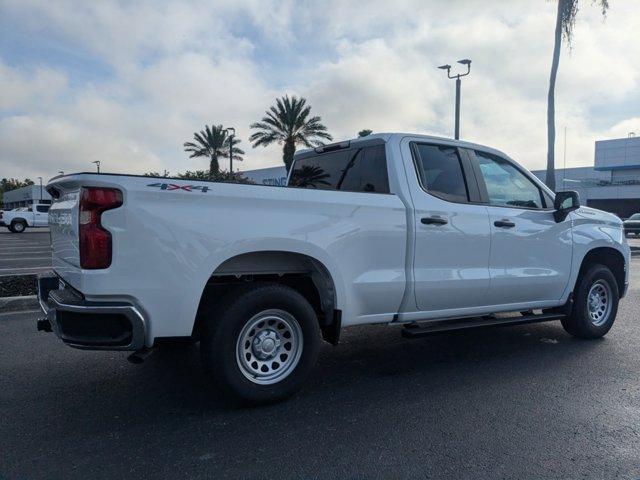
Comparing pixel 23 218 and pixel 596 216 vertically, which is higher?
pixel 596 216

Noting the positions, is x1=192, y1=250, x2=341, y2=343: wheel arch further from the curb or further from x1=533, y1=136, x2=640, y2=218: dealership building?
x1=533, y1=136, x2=640, y2=218: dealership building

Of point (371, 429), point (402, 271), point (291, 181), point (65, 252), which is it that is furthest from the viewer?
point (291, 181)

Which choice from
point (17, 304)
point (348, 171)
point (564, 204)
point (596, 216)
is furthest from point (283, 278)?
point (17, 304)

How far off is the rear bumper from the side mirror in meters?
4.20

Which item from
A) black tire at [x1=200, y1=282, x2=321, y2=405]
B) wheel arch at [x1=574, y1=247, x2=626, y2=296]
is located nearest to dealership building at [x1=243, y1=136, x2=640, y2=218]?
wheel arch at [x1=574, y1=247, x2=626, y2=296]

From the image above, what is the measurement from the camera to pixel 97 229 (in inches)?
131

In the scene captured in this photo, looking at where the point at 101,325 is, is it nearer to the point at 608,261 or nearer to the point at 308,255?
the point at 308,255

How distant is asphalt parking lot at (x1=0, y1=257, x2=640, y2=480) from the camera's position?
120 inches

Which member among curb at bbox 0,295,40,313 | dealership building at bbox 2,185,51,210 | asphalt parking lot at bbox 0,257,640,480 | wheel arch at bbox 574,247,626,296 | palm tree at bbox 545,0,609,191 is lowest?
asphalt parking lot at bbox 0,257,640,480

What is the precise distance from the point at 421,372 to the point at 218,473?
2358mm

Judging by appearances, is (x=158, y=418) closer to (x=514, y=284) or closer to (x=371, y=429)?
(x=371, y=429)

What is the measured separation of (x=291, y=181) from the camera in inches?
235

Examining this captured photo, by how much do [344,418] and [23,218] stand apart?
112ft

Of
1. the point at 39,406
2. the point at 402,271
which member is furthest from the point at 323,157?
the point at 39,406
